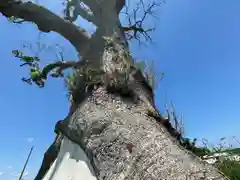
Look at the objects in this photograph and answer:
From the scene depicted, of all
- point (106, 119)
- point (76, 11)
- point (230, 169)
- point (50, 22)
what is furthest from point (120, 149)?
point (76, 11)

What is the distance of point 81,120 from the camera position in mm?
3234

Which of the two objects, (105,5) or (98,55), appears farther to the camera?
(105,5)

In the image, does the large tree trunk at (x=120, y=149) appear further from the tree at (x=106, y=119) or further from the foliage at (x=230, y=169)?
the foliage at (x=230, y=169)

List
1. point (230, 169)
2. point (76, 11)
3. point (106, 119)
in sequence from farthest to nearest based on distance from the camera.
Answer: point (76, 11)
point (230, 169)
point (106, 119)

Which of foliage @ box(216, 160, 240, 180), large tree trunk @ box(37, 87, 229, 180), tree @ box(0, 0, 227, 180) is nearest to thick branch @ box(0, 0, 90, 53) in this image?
tree @ box(0, 0, 227, 180)

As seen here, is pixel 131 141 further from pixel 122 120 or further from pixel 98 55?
pixel 98 55

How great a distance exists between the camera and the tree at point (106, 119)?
2076mm

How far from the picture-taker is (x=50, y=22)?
567cm

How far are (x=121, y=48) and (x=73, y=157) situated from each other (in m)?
2.22

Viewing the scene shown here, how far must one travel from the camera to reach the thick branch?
5.65 metres

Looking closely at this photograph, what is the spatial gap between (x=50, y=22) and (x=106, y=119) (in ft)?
11.9

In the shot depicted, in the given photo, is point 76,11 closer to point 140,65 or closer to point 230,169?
point 140,65

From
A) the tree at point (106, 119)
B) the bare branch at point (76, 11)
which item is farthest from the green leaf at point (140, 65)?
the bare branch at point (76, 11)

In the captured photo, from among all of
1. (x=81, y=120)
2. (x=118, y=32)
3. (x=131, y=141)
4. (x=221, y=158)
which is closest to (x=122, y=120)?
(x=131, y=141)
